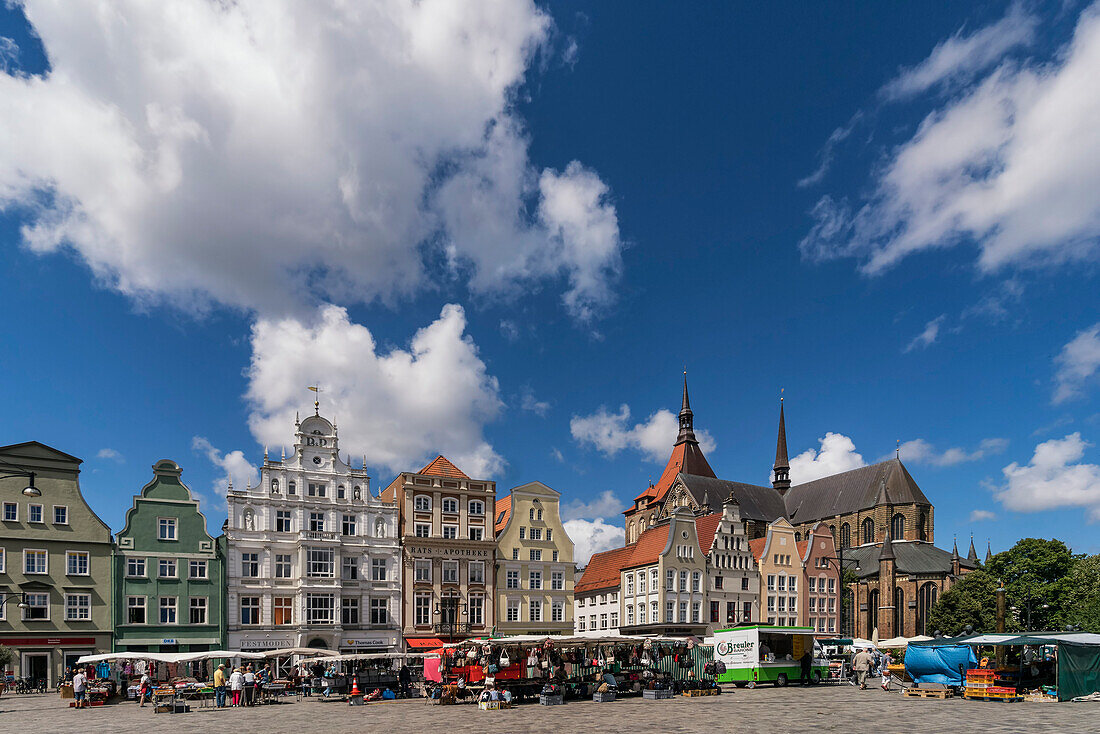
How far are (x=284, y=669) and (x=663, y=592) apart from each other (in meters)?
30.2

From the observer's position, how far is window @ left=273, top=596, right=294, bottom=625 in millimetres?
51188

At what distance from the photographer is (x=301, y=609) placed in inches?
2013

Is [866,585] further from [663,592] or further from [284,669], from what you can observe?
[284,669]

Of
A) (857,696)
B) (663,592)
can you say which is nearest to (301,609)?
(663,592)

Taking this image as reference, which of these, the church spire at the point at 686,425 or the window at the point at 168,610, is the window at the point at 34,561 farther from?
the church spire at the point at 686,425

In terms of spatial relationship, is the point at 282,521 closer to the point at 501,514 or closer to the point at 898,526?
the point at 501,514

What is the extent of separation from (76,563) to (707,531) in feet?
161

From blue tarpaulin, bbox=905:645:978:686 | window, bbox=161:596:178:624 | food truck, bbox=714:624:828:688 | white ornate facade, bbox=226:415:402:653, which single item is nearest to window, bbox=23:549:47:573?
window, bbox=161:596:178:624

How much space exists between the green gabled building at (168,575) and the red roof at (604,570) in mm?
31306

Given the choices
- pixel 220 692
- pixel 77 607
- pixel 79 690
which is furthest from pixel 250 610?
pixel 220 692

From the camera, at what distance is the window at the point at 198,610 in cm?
4884

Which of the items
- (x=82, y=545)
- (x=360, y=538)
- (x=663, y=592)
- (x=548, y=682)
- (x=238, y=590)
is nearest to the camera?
(x=548, y=682)

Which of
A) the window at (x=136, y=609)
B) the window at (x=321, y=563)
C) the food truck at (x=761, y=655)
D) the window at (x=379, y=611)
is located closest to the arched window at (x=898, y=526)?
the food truck at (x=761, y=655)

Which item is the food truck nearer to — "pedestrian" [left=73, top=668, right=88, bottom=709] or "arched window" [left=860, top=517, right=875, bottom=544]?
"pedestrian" [left=73, top=668, right=88, bottom=709]
